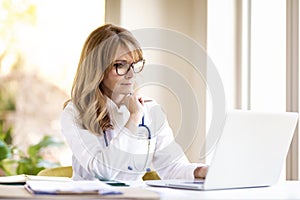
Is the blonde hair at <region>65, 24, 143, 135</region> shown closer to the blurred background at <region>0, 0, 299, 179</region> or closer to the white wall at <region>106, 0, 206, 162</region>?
the blurred background at <region>0, 0, 299, 179</region>

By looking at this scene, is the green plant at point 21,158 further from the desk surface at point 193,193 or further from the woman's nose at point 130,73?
the desk surface at point 193,193

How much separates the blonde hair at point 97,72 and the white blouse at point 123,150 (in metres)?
0.03

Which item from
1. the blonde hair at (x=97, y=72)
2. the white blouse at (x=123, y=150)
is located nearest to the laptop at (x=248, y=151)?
the white blouse at (x=123, y=150)

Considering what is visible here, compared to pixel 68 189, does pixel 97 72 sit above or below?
above

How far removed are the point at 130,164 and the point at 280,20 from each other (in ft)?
4.62

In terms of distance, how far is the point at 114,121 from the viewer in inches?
88.4

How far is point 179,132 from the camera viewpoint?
3518 mm

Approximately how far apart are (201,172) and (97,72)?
56cm

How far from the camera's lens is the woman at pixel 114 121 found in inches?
81.0

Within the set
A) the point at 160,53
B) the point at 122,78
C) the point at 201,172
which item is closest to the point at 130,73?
the point at 122,78

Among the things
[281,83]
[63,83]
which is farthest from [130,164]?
[63,83]

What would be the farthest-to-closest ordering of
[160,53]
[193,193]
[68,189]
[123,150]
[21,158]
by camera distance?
1. [21,158]
2. [160,53]
3. [123,150]
4. [193,193]
5. [68,189]

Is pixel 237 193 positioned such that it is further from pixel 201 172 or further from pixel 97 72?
pixel 97 72

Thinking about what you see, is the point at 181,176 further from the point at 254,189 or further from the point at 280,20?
the point at 280,20
